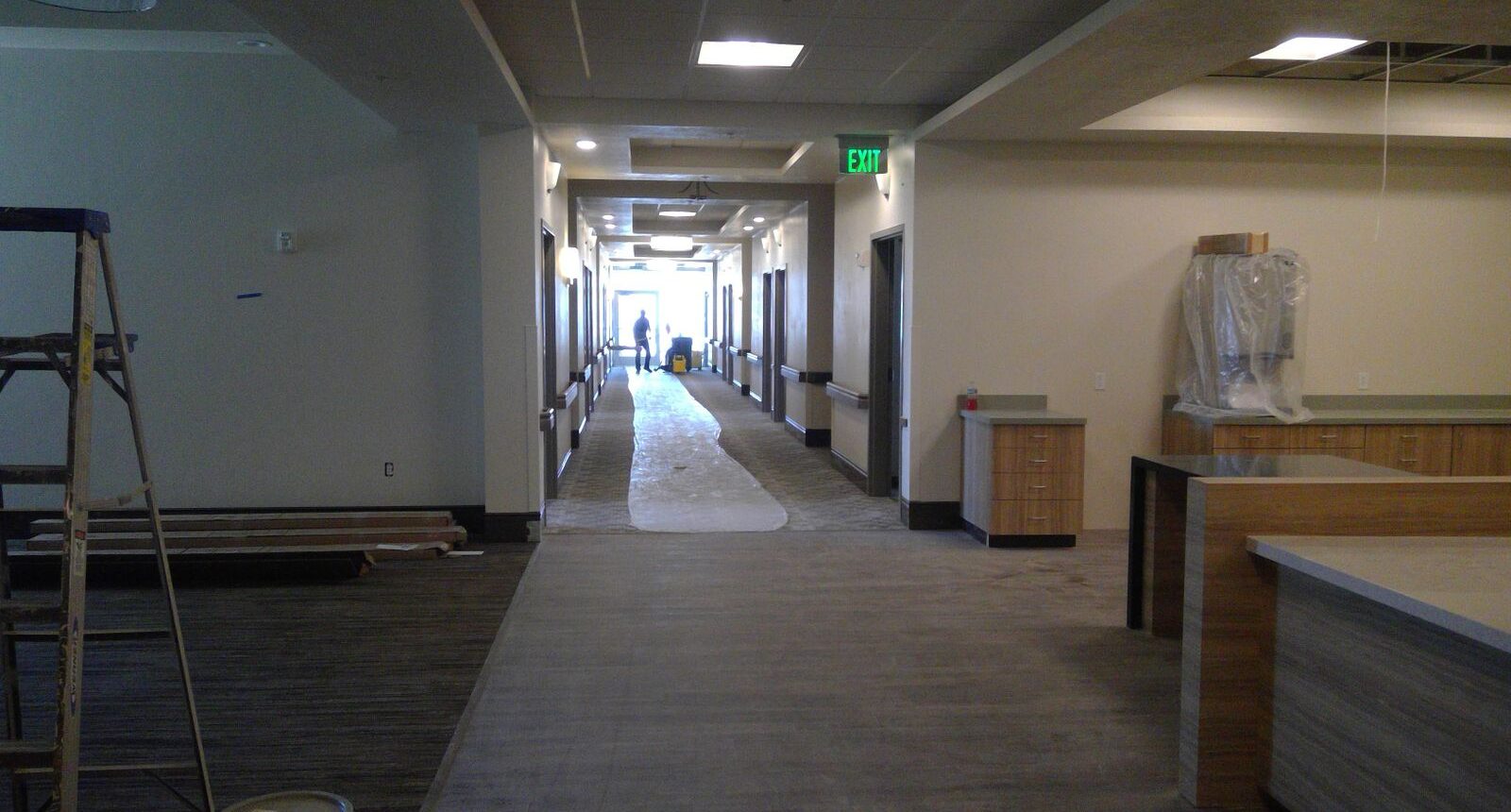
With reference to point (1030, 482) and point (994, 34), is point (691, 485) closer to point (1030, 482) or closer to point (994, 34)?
point (1030, 482)

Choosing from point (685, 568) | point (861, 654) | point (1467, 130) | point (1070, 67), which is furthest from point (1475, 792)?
point (1467, 130)

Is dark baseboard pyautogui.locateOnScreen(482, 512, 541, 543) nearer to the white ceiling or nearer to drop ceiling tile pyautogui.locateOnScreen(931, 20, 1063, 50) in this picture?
the white ceiling

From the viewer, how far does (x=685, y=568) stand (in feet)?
18.1

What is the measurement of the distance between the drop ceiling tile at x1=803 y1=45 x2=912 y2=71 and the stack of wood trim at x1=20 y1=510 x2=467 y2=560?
3.42 meters

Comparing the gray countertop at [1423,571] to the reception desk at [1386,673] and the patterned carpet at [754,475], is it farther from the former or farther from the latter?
the patterned carpet at [754,475]

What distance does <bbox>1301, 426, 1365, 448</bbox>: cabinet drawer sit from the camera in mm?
5926

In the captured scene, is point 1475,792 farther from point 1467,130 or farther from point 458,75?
point 1467,130

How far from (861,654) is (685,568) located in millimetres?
1622

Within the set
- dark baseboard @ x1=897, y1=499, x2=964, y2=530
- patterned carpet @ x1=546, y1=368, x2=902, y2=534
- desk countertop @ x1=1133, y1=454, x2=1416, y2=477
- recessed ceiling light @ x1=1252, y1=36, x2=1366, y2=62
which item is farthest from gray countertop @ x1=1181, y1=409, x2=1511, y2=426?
patterned carpet @ x1=546, y1=368, x2=902, y2=534

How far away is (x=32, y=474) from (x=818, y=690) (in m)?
2.55

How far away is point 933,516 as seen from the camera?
259 inches

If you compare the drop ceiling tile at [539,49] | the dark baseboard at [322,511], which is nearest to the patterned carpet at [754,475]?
the dark baseboard at [322,511]

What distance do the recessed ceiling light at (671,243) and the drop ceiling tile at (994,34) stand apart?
33.5 ft

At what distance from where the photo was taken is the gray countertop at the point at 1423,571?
6.72 feet
